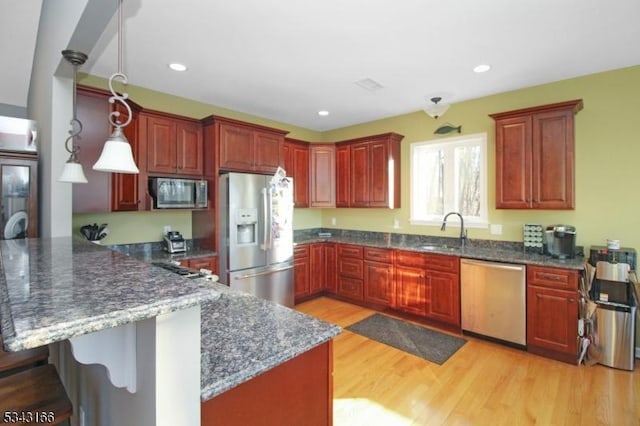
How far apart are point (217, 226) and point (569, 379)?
11.8ft

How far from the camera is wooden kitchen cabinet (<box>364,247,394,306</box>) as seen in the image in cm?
405

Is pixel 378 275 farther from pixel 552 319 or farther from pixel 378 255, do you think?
pixel 552 319

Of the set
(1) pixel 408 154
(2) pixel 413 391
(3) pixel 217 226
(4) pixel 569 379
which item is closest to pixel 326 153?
(1) pixel 408 154

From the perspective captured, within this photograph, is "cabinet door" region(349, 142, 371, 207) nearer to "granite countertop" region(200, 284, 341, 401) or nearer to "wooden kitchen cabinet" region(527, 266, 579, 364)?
"wooden kitchen cabinet" region(527, 266, 579, 364)

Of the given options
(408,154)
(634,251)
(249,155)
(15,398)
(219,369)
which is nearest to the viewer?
(219,369)

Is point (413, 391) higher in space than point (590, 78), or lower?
lower

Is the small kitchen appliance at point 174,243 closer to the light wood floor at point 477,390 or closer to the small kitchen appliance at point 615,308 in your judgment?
the light wood floor at point 477,390

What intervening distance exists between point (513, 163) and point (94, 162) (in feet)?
13.6

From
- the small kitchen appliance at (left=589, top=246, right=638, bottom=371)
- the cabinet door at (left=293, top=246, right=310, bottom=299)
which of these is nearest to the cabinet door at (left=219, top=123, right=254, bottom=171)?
the cabinet door at (left=293, top=246, right=310, bottom=299)

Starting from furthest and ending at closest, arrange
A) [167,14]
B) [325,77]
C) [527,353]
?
[325,77], [527,353], [167,14]

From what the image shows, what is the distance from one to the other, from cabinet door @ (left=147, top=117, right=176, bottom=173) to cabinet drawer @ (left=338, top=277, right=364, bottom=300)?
8.90ft

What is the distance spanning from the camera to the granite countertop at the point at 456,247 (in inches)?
117

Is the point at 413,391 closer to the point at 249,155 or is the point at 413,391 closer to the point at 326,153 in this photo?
the point at 249,155

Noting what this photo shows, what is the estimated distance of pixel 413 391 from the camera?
95.0 inches
